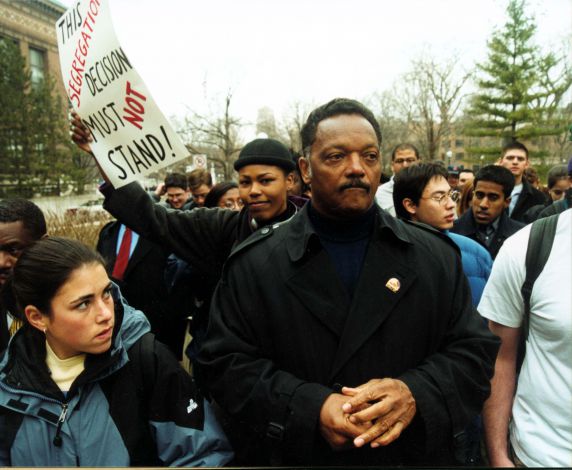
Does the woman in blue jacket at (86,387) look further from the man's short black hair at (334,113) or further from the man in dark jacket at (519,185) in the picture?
the man in dark jacket at (519,185)

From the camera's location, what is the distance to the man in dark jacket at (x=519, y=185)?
4.54 meters

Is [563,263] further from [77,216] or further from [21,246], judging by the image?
[77,216]

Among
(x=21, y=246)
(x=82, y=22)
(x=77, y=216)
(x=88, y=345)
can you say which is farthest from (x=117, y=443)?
(x=77, y=216)

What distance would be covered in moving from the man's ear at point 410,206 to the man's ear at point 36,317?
201 centimetres

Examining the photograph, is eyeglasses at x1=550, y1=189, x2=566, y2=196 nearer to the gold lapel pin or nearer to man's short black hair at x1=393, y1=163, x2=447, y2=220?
man's short black hair at x1=393, y1=163, x2=447, y2=220

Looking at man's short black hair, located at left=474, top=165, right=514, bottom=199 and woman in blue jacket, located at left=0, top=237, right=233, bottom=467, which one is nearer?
woman in blue jacket, located at left=0, top=237, right=233, bottom=467

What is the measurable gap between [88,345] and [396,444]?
1019 millimetres

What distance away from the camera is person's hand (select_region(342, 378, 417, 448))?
1149 millimetres

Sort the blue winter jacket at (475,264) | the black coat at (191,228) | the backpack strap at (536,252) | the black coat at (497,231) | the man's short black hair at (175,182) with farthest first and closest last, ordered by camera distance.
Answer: the man's short black hair at (175,182)
the black coat at (497,231)
the blue winter jacket at (475,264)
the black coat at (191,228)
the backpack strap at (536,252)

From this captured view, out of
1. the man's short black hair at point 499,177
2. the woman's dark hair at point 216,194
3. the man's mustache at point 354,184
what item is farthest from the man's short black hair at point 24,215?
the man's short black hair at point 499,177

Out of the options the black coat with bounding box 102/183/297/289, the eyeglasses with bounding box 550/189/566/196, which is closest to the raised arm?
the black coat with bounding box 102/183/297/289

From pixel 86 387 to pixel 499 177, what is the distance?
2.94 meters

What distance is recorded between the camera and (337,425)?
1173 mm

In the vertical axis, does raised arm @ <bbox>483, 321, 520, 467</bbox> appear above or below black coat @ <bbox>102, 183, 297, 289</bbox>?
below
